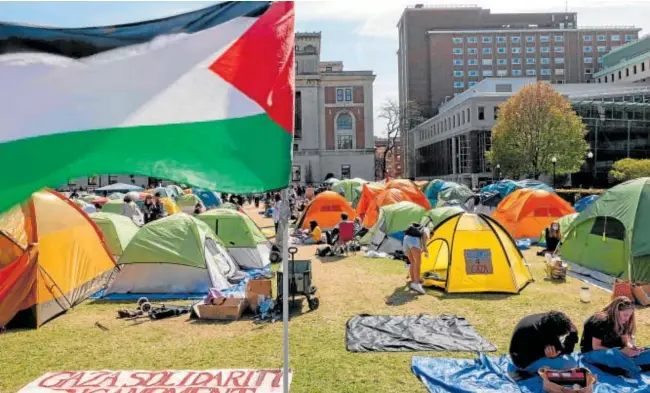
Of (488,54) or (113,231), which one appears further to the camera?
(488,54)

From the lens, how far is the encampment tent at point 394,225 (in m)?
13.9

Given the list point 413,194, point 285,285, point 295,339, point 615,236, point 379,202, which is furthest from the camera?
point 413,194

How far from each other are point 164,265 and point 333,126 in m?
54.7

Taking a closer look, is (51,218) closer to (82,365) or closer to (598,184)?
(82,365)

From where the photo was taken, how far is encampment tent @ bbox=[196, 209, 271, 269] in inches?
470

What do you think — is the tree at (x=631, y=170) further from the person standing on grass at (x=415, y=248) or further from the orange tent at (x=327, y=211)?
the person standing on grass at (x=415, y=248)

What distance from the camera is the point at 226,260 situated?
A: 1086cm

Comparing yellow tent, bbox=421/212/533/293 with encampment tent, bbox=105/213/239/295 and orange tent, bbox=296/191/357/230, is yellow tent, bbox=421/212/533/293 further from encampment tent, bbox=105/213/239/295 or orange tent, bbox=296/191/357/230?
orange tent, bbox=296/191/357/230

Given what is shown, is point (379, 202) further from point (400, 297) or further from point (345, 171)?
point (345, 171)

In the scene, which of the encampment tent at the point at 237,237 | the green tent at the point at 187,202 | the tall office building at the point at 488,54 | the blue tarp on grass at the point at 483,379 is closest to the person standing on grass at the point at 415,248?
the blue tarp on grass at the point at 483,379

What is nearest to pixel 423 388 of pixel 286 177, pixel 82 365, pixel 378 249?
pixel 286 177

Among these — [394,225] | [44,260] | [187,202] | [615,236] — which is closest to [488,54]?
[187,202]

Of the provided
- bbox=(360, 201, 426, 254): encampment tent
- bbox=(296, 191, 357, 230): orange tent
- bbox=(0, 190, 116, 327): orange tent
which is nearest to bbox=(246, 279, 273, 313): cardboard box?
bbox=(0, 190, 116, 327): orange tent

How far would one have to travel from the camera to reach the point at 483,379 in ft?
17.9
